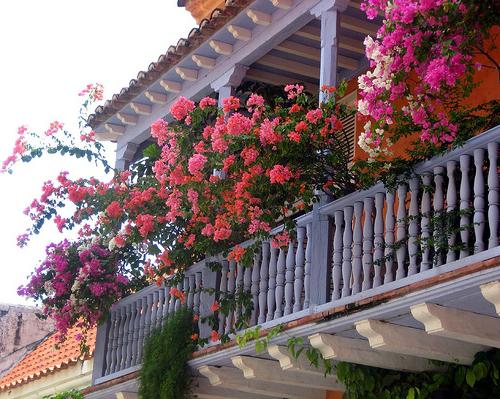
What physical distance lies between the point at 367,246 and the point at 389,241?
282 mm

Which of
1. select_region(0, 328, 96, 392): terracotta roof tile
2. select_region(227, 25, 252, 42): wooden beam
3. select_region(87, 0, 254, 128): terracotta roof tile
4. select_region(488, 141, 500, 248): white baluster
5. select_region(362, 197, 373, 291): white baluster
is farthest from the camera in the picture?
select_region(0, 328, 96, 392): terracotta roof tile

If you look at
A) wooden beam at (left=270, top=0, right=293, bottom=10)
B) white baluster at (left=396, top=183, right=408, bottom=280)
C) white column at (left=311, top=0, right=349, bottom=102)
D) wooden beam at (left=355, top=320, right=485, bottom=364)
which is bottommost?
wooden beam at (left=355, top=320, right=485, bottom=364)

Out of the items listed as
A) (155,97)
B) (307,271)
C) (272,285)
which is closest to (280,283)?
(272,285)

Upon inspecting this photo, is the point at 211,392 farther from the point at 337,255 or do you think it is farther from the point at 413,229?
the point at 413,229

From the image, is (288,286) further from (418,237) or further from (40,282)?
(40,282)

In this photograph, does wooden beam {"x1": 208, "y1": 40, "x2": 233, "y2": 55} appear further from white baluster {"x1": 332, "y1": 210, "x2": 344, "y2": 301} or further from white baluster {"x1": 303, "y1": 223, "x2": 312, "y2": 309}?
white baluster {"x1": 332, "y1": 210, "x2": 344, "y2": 301}

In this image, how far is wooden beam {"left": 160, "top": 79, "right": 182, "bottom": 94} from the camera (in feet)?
37.1

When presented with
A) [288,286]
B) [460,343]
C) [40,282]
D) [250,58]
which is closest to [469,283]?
[460,343]

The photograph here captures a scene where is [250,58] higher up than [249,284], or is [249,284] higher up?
[250,58]

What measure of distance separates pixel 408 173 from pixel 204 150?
211 centimetres

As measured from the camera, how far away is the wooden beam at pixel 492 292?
21.2 feet

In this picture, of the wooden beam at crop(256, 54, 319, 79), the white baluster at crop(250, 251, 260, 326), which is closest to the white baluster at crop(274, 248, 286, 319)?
the white baluster at crop(250, 251, 260, 326)

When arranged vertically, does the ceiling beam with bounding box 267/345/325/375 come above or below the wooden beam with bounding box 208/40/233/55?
below

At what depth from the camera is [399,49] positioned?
24.3 ft
